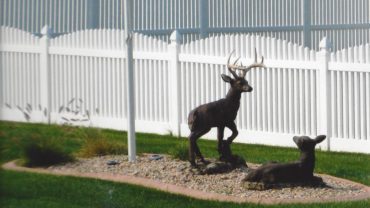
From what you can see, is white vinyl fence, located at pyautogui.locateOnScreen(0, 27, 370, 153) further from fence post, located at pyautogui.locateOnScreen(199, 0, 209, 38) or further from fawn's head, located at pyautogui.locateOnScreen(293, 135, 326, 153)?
fence post, located at pyautogui.locateOnScreen(199, 0, 209, 38)

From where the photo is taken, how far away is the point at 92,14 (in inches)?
856

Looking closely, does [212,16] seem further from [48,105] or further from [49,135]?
[49,135]

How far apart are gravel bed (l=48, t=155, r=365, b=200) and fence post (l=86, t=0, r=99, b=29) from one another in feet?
32.0

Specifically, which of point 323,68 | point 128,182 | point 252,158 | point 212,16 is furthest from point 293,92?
point 212,16

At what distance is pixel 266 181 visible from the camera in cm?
1067

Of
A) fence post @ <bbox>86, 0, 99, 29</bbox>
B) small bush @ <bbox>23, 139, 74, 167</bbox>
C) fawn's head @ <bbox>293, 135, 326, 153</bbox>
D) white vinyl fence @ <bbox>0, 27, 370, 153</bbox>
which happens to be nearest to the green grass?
small bush @ <bbox>23, 139, 74, 167</bbox>

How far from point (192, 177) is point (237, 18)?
41.5 ft

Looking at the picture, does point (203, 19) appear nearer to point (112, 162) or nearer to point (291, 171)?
point (112, 162)

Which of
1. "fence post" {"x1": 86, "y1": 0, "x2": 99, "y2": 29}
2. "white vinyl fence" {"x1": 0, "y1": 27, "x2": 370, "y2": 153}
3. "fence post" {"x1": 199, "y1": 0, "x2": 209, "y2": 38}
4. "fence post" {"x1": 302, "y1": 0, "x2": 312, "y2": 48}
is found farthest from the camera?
"fence post" {"x1": 302, "y1": 0, "x2": 312, "y2": 48}

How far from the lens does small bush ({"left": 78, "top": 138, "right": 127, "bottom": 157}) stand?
12.0 meters

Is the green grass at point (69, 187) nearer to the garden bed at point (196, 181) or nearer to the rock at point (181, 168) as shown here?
the garden bed at point (196, 181)

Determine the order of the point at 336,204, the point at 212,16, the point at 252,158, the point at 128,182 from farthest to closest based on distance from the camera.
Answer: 1. the point at 212,16
2. the point at 252,158
3. the point at 128,182
4. the point at 336,204

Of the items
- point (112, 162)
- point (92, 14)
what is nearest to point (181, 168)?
point (112, 162)

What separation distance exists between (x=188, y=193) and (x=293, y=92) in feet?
13.7
